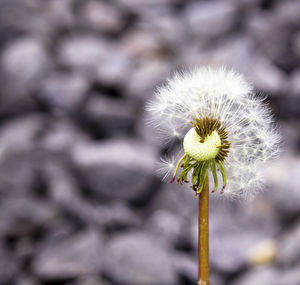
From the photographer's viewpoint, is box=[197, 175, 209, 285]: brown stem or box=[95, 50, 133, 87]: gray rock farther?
box=[95, 50, 133, 87]: gray rock

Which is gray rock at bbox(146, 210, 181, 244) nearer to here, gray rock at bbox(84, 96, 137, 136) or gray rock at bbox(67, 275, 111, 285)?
gray rock at bbox(67, 275, 111, 285)

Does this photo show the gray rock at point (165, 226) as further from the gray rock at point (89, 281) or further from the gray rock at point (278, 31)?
the gray rock at point (278, 31)

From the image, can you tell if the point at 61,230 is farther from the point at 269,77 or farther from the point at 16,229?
the point at 269,77

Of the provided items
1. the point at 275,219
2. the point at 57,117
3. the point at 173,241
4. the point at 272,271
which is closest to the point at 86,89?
the point at 57,117

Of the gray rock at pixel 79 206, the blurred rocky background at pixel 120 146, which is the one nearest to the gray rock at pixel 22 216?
the blurred rocky background at pixel 120 146

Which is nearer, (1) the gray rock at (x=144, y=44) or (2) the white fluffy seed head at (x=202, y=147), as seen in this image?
(2) the white fluffy seed head at (x=202, y=147)

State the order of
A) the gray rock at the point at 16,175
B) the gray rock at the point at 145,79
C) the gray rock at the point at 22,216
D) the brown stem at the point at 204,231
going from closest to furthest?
the brown stem at the point at 204,231 < the gray rock at the point at 22,216 < the gray rock at the point at 16,175 < the gray rock at the point at 145,79

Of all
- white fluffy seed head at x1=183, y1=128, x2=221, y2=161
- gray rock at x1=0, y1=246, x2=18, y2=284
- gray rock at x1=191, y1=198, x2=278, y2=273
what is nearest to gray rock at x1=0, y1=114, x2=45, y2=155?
gray rock at x1=0, y1=246, x2=18, y2=284
